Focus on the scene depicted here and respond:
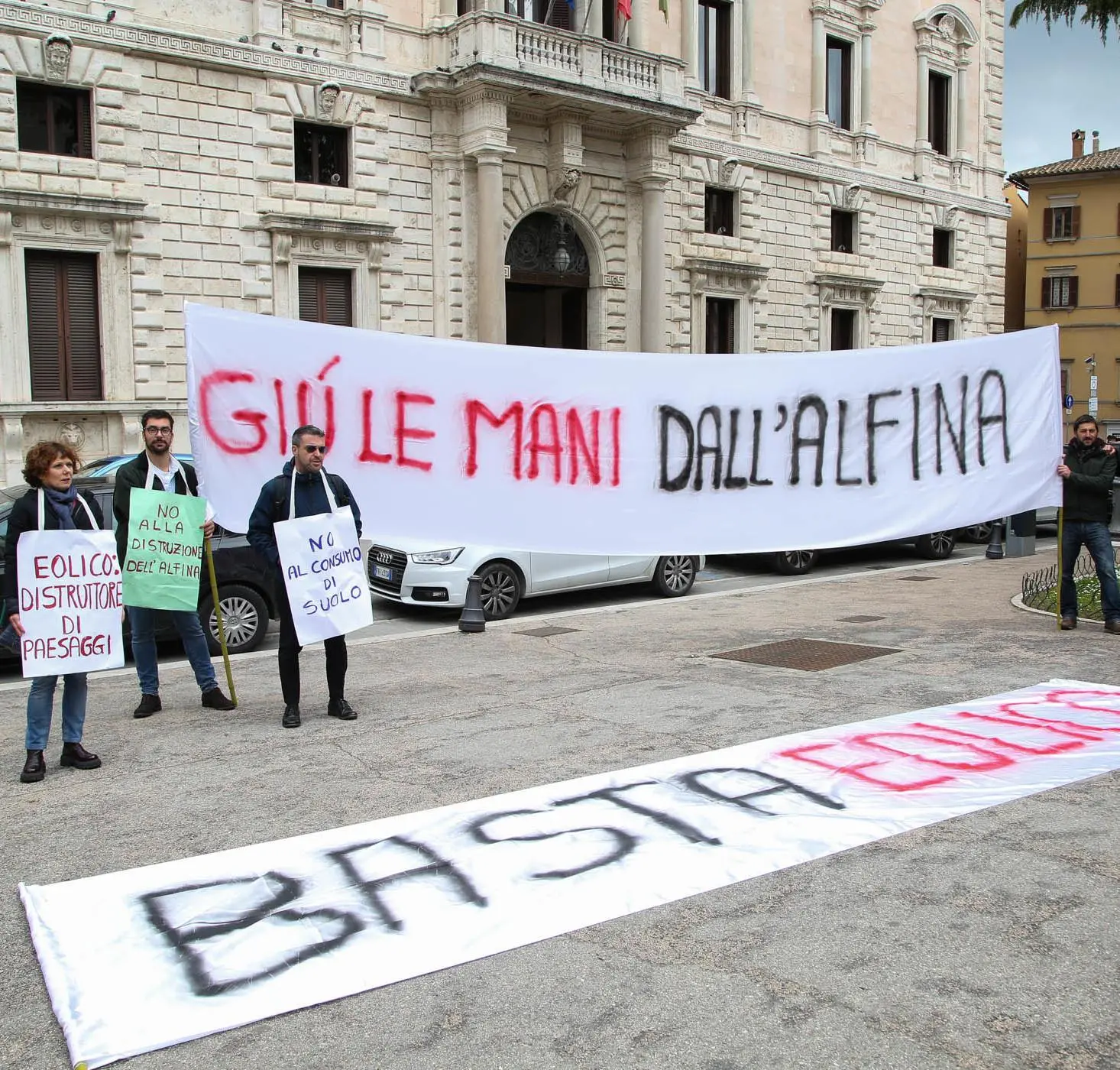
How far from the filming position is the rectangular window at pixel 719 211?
2959 cm

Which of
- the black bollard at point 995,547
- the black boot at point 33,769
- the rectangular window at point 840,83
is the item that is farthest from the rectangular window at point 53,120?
the rectangular window at point 840,83

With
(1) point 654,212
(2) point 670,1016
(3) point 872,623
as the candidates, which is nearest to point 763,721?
(2) point 670,1016

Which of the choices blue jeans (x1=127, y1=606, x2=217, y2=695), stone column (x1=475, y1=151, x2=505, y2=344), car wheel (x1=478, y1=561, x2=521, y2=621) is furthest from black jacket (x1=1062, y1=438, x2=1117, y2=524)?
stone column (x1=475, y1=151, x2=505, y2=344)

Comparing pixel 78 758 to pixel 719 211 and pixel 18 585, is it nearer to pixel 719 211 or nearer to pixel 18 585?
pixel 18 585

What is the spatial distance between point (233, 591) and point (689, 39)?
895 inches

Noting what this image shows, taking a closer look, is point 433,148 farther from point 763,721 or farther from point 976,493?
point 763,721

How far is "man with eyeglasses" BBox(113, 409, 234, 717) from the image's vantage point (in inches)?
304

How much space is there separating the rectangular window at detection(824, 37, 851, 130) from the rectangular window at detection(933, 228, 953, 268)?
536cm

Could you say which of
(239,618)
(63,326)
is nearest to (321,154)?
(63,326)

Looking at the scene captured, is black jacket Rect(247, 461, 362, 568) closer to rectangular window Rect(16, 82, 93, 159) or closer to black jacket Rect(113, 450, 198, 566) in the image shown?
black jacket Rect(113, 450, 198, 566)

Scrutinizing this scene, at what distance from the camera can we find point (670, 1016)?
3.56 metres

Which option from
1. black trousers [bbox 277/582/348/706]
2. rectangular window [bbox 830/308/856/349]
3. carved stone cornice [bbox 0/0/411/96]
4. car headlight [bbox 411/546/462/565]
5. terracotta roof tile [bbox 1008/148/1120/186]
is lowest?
black trousers [bbox 277/582/348/706]

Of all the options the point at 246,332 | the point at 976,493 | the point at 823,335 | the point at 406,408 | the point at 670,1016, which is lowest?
the point at 670,1016

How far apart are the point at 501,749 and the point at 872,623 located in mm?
5830
